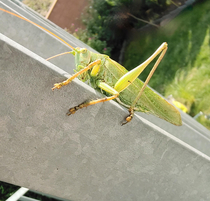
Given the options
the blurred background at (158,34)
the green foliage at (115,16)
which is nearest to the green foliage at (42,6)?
the blurred background at (158,34)

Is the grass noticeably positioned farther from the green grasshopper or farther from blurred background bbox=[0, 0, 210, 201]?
the green grasshopper

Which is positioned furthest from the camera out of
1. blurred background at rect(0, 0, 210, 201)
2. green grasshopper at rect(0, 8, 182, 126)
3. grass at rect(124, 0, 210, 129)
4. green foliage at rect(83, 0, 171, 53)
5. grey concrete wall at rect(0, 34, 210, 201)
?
green foliage at rect(83, 0, 171, 53)

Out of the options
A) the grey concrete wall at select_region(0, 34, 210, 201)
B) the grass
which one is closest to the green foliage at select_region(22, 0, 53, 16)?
the grass

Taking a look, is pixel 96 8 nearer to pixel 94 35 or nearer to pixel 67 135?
pixel 94 35

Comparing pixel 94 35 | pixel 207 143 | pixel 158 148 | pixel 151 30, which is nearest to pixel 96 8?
pixel 94 35

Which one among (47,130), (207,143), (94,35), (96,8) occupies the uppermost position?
(96,8)
